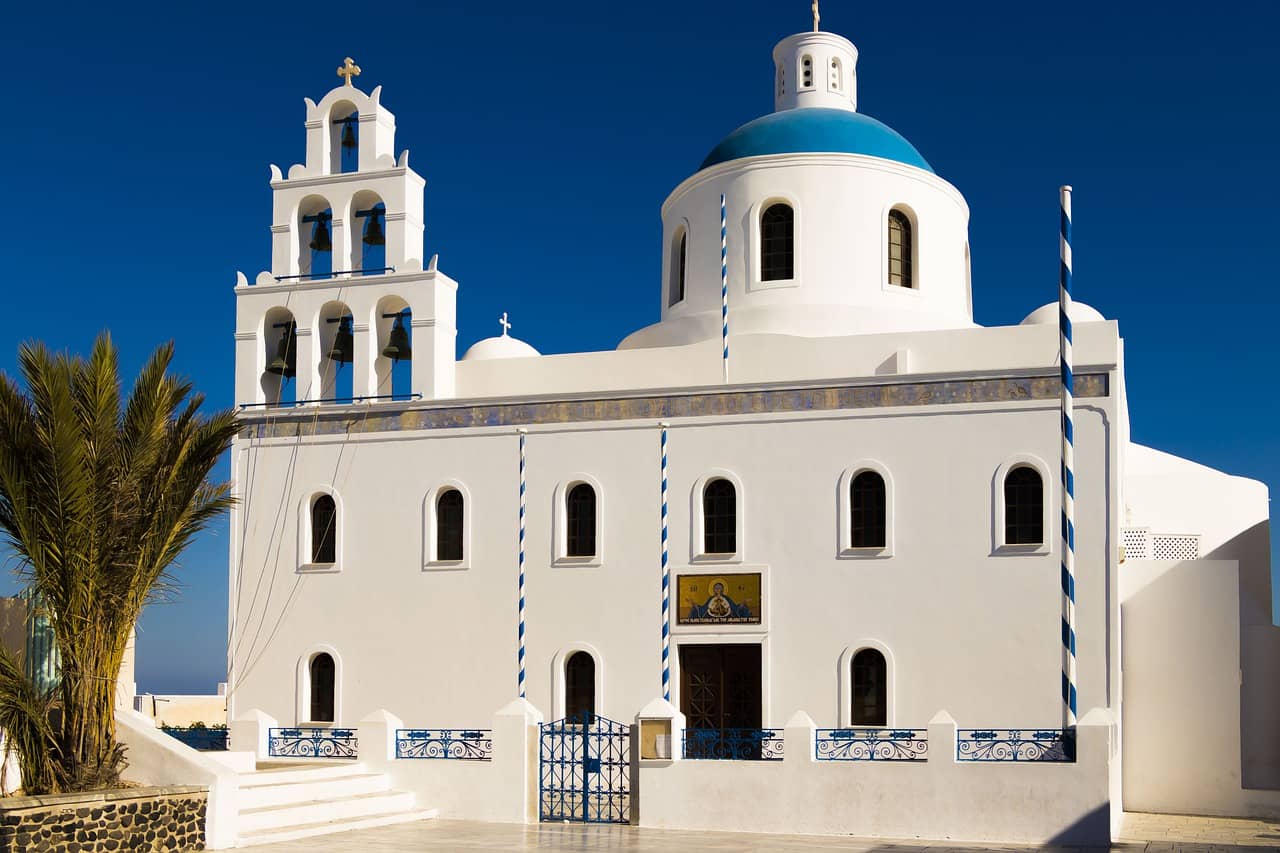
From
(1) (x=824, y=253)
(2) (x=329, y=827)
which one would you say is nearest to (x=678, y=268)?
(1) (x=824, y=253)

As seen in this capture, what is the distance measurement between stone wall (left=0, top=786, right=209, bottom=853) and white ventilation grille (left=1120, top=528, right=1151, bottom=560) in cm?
1428

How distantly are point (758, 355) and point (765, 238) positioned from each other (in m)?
2.19

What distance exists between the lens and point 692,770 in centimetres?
1527

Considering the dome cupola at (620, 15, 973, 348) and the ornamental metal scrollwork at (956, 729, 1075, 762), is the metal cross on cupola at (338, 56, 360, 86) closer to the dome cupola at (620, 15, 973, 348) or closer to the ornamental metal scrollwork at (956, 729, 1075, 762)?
the dome cupola at (620, 15, 973, 348)

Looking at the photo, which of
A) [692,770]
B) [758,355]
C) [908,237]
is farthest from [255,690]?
[908,237]

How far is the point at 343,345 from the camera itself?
2017 centimetres

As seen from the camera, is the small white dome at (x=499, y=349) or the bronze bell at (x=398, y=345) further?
the small white dome at (x=499, y=349)

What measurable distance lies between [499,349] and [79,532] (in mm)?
12989

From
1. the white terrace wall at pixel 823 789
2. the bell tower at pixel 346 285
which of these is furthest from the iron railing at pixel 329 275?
the white terrace wall at pixel 823 789

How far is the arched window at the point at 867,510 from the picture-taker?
1733 centimetres

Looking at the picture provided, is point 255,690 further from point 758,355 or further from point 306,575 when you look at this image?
point 758,355

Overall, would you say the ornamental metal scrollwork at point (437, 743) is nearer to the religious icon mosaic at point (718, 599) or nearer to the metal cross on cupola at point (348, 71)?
the religious icon mosaic at point (718, 599)

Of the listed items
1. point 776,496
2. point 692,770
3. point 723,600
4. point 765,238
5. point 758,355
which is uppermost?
point 765,238

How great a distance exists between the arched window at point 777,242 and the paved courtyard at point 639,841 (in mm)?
8810
